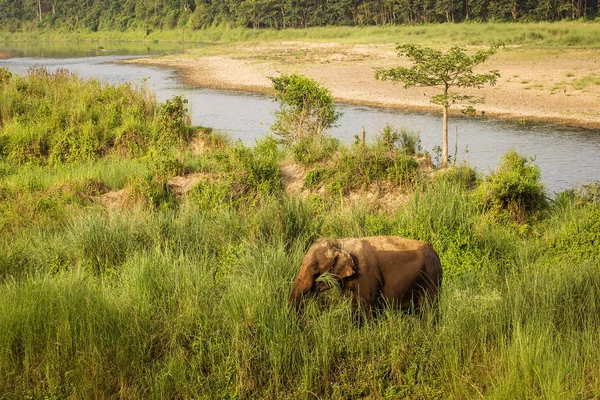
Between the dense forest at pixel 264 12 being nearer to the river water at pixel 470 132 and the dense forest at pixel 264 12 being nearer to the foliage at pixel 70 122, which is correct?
the river water at pixel 470 132

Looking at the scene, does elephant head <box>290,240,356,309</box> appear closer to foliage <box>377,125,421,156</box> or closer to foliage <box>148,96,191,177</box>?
foliage <box>377,125,421,156</box>

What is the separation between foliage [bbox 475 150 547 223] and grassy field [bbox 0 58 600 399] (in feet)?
0.08

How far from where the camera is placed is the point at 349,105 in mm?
25703

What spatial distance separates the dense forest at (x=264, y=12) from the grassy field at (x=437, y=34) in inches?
109

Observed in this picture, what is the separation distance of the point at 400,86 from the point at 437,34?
22119mm

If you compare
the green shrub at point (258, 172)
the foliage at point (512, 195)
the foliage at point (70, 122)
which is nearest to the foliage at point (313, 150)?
the green shrub at point (258, 172)

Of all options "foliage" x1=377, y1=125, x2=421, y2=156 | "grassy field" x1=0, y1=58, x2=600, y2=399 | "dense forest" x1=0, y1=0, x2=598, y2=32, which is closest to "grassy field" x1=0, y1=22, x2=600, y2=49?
"dense forest" x1=0, y1=0, x2=598, y2=32

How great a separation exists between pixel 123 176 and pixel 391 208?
15.4 feet

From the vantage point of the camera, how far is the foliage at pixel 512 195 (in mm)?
9656

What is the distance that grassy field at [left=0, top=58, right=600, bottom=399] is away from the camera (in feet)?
16.6

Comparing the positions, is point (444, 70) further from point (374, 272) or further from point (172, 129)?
point (374, 272)

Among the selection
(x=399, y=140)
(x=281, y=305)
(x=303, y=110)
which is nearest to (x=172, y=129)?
(x=303, y=110)

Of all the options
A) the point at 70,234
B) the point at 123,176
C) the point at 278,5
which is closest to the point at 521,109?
the point at 123,176

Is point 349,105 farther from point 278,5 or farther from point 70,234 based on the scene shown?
point 278,5
